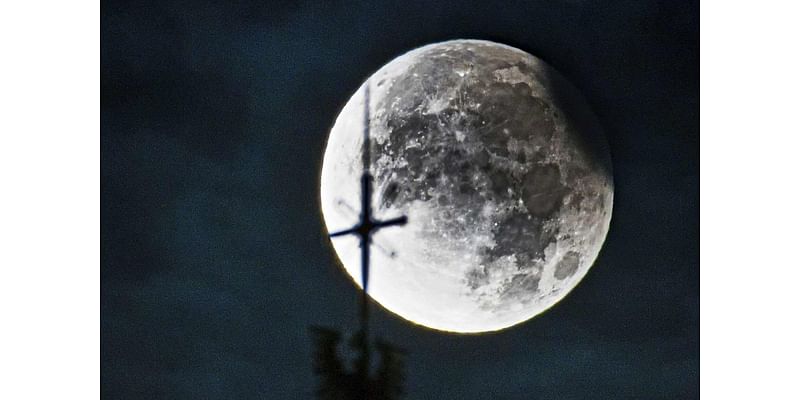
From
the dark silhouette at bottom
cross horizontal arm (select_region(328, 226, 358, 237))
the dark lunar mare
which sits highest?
the dark lunar mare

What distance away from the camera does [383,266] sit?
22.6 ft

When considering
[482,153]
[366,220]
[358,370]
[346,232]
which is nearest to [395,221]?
[366,220]

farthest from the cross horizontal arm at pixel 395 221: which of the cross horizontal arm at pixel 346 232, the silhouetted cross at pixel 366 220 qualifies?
the cross horizontal arm at pixel 346 232

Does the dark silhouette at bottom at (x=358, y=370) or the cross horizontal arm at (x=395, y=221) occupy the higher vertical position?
the cross horizontal arm at (x=395, y=221)

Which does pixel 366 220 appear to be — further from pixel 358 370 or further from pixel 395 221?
pixel 358 370

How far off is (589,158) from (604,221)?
0.93 meters

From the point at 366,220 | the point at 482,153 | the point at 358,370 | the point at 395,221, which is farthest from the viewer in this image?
the point at 358,370

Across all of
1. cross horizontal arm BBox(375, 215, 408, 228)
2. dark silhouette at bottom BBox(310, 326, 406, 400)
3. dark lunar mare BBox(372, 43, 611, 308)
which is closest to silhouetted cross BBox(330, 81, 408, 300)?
cross horizontal arm BBox(375, 215, 408, 228)

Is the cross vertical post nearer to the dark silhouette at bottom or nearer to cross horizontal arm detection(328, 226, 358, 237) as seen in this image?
cross horizontal arm detection(328, 226, 358, 237)

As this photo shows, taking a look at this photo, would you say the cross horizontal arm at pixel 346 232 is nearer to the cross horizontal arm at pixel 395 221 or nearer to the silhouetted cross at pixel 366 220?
the silhouetted cross at pixel 366 220

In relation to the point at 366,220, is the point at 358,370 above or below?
below

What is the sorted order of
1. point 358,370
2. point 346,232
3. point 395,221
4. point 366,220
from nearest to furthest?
point 395,221 < point 366,220 < point 346,232 < point 358,370

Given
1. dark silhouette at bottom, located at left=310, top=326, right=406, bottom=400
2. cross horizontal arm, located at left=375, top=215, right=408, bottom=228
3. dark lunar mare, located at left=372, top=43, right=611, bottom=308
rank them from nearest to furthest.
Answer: dark lunar mare, located at left=372, top=43, right=611, bottom=308 < cross horizontal arm, located at left=375, top=215, right=408, bottom=228 < dark silhouette at bottom, located at left=310, top=326, right=406, bottom=400

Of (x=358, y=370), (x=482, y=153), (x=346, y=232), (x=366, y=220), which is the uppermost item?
(x=482, y=153)
